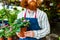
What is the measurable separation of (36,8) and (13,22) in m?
0.23

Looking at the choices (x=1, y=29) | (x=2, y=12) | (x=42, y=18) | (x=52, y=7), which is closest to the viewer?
(x=42, y=18)

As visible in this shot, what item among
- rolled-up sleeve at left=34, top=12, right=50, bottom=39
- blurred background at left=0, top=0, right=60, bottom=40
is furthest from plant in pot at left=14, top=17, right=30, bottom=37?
blurred background at left=0, top=0, right=60, bottom=40

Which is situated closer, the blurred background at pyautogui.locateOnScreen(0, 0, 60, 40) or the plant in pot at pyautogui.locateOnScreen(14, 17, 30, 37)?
the plant in pot at pyautogui.locateOnScreen(14, 17, 30, 37)

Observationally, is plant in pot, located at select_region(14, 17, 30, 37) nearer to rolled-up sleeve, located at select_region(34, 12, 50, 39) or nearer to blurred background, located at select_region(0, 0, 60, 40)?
rolled-up sleeve, located at select_region(34, 12, 50, 39)

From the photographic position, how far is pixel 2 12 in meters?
1.76

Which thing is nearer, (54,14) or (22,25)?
(22,25)

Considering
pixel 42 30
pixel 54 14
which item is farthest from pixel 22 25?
pixel 54 14

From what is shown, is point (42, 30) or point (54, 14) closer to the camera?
point (42, 30)

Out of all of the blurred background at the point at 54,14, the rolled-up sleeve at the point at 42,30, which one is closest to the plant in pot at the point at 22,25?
the rolled-up sleeve at the point at 42,30

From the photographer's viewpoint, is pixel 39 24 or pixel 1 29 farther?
pixel 1 29

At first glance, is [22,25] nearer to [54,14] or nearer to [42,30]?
[42,30]

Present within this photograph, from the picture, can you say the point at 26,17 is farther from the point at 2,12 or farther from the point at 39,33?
the point at 2,12

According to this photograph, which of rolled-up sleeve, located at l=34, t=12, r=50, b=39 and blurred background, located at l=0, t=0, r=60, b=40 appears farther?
blurred background, located at l=0, t=0, r=60, b=40

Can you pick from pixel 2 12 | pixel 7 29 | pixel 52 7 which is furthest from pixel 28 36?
pixel 52 7
